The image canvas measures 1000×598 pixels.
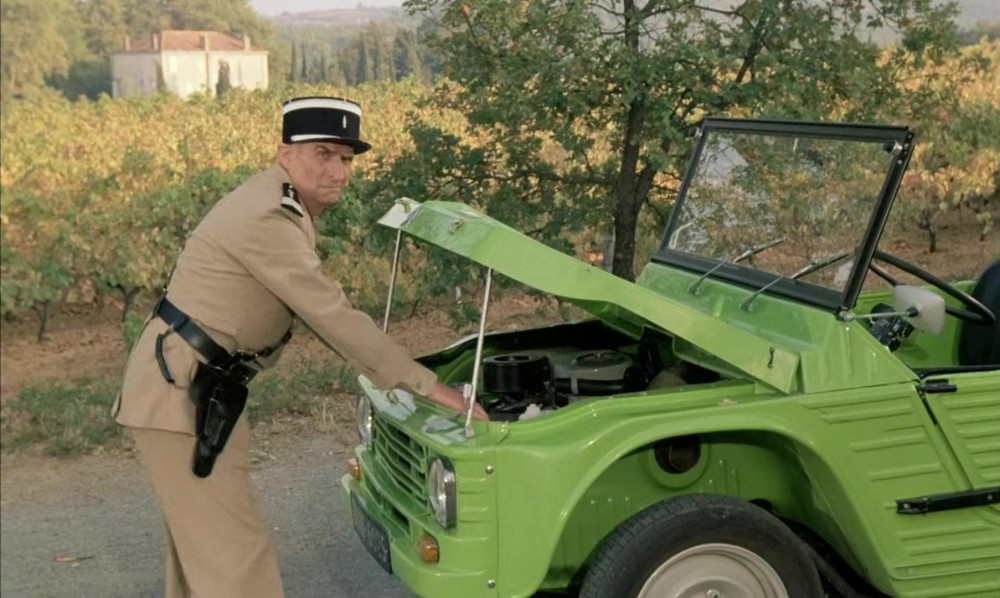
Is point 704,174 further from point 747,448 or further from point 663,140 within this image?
point 663,140

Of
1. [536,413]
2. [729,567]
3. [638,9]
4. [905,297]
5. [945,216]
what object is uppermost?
[638,9]

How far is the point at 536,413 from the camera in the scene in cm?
425

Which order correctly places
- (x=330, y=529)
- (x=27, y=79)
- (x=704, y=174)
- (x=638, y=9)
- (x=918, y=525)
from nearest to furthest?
(x=918, y=525) → (x=704, y=174) → (x=330, y=529) → (x=638, y=9) → (x=27, y=79)

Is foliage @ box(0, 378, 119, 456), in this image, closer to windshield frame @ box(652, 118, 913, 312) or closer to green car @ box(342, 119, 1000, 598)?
green car @ box(342, 119, 1000, 598)

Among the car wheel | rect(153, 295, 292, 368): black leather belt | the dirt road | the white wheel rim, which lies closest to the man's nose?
rect(153, 295, 292, 368): black leather belt

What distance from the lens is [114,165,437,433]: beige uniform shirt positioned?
3.77m

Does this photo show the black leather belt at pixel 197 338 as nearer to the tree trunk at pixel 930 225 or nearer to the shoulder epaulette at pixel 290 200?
the shoulder epaulette at pixel 290 200

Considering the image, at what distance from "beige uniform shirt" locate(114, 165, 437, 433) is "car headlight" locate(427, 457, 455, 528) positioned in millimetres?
243

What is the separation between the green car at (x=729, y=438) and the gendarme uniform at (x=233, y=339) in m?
0.41

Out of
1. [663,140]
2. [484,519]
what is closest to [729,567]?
[484,519]

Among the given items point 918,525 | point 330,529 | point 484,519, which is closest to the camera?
point 484,519

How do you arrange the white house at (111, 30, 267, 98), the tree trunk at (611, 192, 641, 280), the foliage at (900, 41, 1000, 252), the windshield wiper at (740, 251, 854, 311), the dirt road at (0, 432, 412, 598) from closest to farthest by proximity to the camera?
the windshield wiper at (740, 251, 854, 311)
the dirt road at (0, 432, 412, 598)
the tree trunk at (611, 192, 641, 280)
the foliage at (900, 41, 1000, 252)
the white house at (111, 30, 267, 98)

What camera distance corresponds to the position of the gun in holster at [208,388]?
379 cm

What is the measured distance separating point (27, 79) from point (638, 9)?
18.0m
